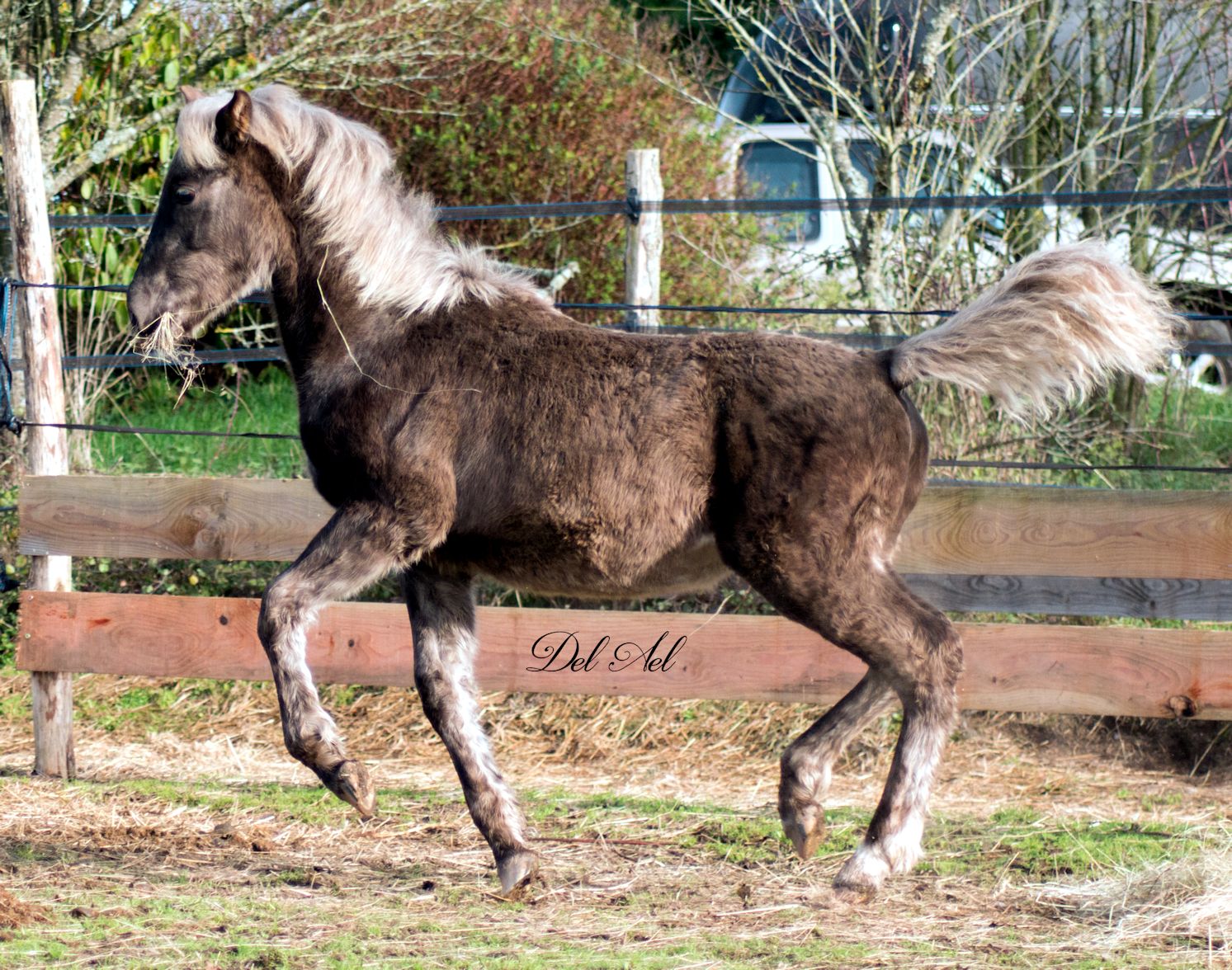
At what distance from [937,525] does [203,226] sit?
2855mm

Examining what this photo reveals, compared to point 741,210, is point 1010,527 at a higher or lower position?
lower

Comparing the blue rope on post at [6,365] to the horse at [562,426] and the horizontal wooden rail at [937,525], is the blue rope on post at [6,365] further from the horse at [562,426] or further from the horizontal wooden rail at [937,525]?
the horse at [562,426]

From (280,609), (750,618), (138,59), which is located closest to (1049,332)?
(750,618)

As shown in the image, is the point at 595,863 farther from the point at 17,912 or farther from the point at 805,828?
the point at 17,912

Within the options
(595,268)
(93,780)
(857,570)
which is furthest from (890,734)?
(595,268)

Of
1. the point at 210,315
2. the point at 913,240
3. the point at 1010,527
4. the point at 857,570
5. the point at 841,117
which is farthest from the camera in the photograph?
the point at 841,117

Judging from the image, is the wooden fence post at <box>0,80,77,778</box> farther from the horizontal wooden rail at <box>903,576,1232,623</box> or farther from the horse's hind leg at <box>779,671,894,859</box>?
the horizontal wooden rail at <box>903,576,1232,623</box>

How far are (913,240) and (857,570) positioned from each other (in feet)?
12.0

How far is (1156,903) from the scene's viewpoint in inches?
145

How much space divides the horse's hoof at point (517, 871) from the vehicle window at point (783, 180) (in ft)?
21.4

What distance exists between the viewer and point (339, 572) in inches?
151

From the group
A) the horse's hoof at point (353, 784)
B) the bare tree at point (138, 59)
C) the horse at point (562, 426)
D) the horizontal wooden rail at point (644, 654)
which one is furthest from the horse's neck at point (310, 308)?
the bare tree at point (138, 59)

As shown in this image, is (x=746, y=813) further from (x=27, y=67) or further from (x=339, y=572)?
(x=27, y=67)

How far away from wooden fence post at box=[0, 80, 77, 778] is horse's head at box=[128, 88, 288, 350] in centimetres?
167
